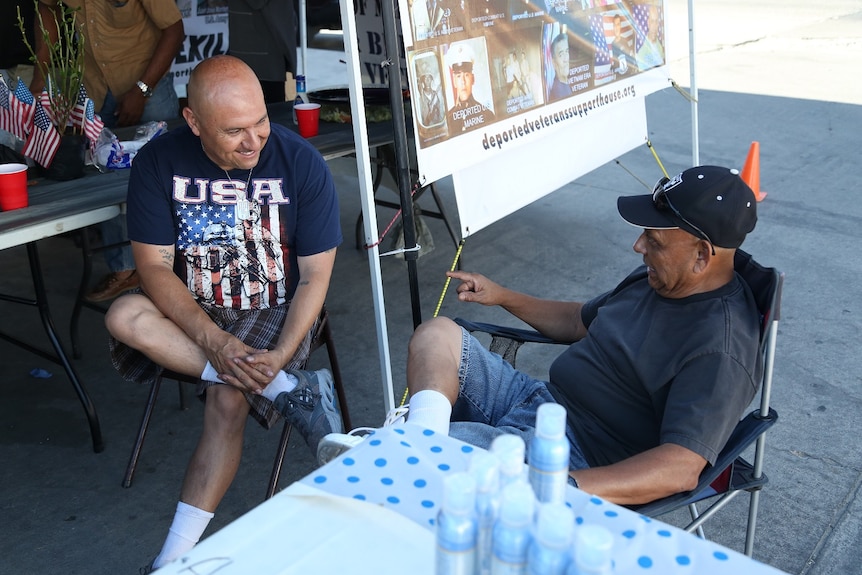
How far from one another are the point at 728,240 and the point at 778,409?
1.49 metres

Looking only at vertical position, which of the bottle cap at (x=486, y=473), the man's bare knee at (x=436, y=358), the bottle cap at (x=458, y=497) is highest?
the bottle cap at (x=458, y=497)

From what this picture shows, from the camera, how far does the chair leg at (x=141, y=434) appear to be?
9.11 ft

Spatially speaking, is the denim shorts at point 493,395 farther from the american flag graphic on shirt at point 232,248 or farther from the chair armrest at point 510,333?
the american flag graphic on shirt at point 232,248

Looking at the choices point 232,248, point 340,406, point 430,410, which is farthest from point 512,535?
point 340,406

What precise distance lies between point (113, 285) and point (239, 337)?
1694 millimetres

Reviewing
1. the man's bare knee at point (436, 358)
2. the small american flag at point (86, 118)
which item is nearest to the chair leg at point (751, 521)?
the man's bare knee at point (436, 358)

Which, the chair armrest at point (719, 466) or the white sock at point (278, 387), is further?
the white sock at point (278, 387)

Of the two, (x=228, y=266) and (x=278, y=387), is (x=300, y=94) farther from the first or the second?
(x=278, y=387)

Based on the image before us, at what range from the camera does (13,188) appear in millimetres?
2674

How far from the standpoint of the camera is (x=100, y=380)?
3527mm

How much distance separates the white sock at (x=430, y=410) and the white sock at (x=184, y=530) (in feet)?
2.53

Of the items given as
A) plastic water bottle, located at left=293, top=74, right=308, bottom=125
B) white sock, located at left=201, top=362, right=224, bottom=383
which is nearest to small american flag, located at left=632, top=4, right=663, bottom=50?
plastic water bottle, located at left=293, top=74, right=308, bottom=125

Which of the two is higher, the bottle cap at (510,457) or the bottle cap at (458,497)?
the bottle cap at (458,497)

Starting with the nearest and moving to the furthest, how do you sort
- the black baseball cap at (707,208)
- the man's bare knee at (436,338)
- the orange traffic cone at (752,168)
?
the black baseball cap at (707,208) < the man's bare knee at (436,338) < the orange traffic cone at (752,168)
